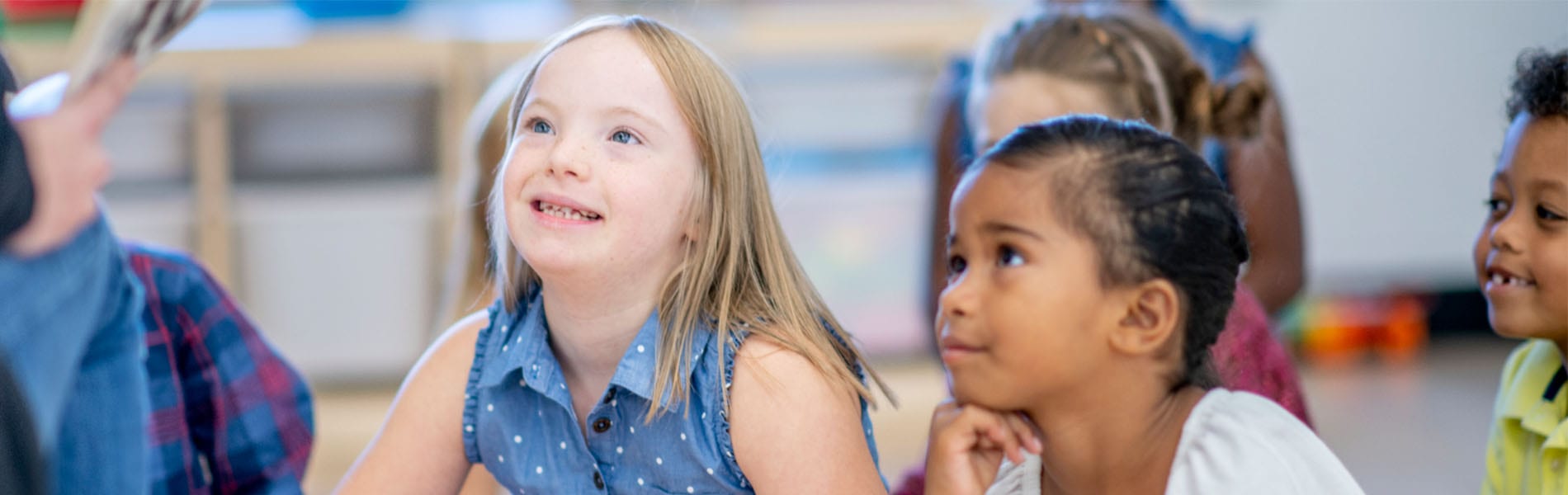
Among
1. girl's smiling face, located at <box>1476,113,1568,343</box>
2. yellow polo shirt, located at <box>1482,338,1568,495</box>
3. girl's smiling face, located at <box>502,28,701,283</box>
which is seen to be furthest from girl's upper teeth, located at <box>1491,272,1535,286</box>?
girl's smiling face, located at <box>502,28,701,283</box>

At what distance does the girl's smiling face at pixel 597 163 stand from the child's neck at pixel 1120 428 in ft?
1.04

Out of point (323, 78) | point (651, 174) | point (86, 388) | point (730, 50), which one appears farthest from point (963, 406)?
point (323, 78)

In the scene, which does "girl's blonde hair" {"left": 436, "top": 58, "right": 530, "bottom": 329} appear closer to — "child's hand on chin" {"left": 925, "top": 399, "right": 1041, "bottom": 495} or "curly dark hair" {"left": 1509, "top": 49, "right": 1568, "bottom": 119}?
"child's hand on chin" {"left": 925, "top": 399, "right": 1041, "bottom": 495}

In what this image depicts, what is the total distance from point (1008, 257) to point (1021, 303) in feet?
0.12

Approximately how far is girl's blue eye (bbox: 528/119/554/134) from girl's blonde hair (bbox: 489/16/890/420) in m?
0.03

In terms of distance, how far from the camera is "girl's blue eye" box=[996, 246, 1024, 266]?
2.93 feet

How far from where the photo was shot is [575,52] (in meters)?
1.04

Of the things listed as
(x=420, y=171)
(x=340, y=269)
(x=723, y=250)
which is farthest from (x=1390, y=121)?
(x=723, y=250)

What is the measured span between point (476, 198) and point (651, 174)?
65 centimetres

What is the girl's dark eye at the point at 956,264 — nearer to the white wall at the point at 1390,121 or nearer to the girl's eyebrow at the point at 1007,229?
the girl's eyebrow at the point at 1007,229

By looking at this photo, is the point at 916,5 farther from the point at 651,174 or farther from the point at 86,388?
the point at 86,388

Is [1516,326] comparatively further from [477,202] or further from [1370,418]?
[1370,418]

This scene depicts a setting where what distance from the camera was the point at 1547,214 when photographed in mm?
1067

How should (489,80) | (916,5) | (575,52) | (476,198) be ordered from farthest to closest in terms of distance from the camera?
(916,5), (489,80), (476,198), (575,52)
